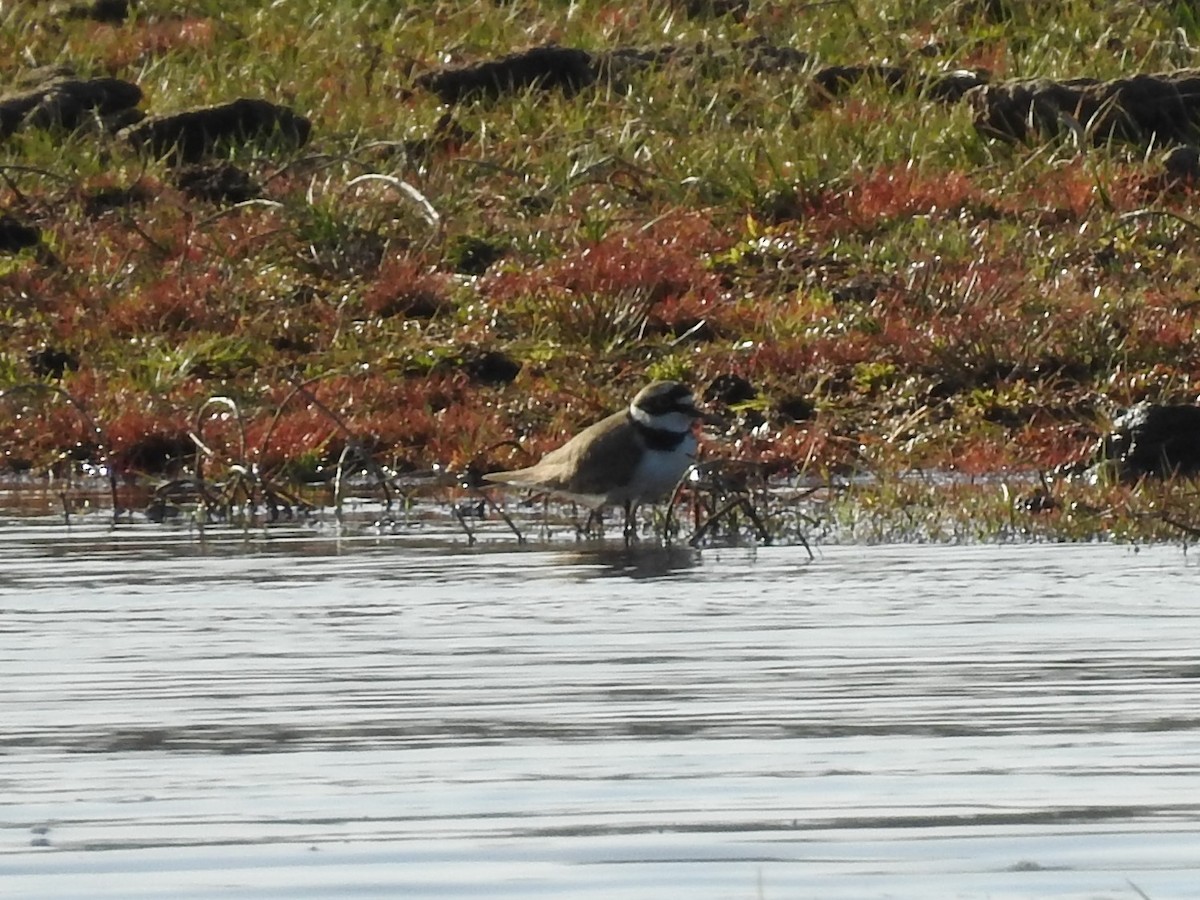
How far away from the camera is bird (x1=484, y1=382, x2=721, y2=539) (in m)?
12.0

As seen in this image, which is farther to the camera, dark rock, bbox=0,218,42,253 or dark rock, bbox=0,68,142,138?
dark rock, bbox=0,68,142,138

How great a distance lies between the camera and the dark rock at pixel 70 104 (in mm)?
19562

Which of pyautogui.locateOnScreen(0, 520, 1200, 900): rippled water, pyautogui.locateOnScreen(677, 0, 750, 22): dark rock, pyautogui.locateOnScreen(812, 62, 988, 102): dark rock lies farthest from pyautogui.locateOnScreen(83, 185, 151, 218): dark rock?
pyautogui.locateOnScreen(0, 520, 1200, 900): rippled water

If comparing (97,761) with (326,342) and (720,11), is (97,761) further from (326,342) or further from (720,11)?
(720,11)

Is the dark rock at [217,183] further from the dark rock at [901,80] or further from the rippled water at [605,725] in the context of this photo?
the rippled water at [605,725]

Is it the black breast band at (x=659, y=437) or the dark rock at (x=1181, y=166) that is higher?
the black breast band at (x=659, y=437)

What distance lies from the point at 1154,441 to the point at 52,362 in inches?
245

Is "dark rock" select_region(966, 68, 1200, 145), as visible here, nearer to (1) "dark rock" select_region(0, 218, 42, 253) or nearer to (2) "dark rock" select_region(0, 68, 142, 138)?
(2) "dark rock" select_region(0, 68, 142, 138)

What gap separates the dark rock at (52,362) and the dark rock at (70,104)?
3.55 meters

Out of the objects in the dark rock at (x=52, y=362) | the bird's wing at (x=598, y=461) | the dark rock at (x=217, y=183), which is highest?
the bird's wing at (x=598, y=461)

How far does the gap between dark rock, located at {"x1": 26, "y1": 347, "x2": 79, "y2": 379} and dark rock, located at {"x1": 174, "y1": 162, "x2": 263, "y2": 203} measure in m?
2.29

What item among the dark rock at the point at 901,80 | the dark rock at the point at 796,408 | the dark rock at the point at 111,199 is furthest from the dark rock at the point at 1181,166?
the dark rock at the point at 111,199

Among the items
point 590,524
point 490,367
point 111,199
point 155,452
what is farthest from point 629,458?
point 111,199

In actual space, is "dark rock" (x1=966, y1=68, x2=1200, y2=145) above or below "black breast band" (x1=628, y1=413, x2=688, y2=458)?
below
